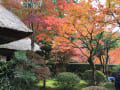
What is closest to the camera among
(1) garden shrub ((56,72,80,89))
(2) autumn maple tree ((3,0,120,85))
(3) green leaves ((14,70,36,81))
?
(3) green leaves ((14,70,36,81))

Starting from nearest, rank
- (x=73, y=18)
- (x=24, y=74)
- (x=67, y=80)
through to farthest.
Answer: (x=24, y=74), (x=73, y=18), (x=67, y=80)

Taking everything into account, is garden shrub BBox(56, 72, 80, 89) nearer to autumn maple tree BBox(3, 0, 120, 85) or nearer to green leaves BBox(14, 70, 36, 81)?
autumn maple tree BBox(3, 0, 120, 85)

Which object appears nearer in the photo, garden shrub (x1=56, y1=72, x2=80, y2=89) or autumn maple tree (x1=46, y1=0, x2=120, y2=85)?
autumn maple tree (x1=46, y1=0, x2=120, y2=85)

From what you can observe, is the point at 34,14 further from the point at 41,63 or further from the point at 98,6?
the point at 98,6

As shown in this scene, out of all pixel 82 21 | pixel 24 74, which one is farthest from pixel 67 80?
pixel 82 21

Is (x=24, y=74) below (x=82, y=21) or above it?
below

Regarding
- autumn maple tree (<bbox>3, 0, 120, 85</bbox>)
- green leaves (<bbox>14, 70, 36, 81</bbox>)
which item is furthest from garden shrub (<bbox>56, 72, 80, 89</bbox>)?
green leaves (<bbox>14, 70, 36, 81</bbox>)

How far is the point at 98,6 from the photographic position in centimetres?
575

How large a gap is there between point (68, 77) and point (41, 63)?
1995 millimetres

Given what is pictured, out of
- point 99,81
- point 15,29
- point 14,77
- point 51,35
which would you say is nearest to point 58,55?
point 51,35

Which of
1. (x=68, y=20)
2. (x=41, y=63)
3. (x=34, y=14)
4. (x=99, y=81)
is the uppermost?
(x=34, y=14)

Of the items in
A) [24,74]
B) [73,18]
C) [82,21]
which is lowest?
[24,74]

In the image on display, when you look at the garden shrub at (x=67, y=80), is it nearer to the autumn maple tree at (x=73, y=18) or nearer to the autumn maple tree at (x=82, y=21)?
Result: the autumn maple tree at (x=73, y=18)

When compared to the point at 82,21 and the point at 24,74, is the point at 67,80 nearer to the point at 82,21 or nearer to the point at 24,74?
the point at 24,74
